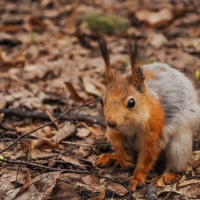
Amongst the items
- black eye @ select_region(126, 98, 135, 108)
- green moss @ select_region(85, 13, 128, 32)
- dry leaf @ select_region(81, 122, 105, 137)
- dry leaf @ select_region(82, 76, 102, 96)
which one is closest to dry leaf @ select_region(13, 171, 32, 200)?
black eye @ select_region(126, 98, 135, 108)

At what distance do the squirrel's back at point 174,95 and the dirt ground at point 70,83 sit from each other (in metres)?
0.56

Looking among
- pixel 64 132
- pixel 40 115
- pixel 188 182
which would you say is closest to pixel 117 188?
pixel 188 182

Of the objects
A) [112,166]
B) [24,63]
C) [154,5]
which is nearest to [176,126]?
[112,166]

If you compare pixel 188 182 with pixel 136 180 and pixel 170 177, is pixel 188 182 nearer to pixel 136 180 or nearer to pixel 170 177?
pixel 170 177

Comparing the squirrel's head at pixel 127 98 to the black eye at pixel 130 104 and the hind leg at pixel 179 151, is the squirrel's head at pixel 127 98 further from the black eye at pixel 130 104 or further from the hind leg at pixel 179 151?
the hind leg at pixel 179 151

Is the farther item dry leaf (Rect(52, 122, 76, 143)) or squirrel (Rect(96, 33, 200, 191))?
dry leaf (Rect(52, 122, 76, 143))

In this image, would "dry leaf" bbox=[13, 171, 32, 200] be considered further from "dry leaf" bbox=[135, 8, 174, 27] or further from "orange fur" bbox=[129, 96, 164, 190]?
"dry leaf" bbox=[135, 8, 174, 27]

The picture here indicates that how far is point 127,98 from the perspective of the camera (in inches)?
157

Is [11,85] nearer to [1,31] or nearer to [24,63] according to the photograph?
[24,63]

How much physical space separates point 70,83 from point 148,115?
2532 mm

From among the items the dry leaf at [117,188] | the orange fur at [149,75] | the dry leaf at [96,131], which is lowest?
the dry leaf at [117,188]

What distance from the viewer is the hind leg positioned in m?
4.43

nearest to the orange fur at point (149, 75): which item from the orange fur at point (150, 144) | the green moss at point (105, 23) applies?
the orange fur at point (150, 144)

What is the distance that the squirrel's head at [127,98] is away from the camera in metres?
3.85
